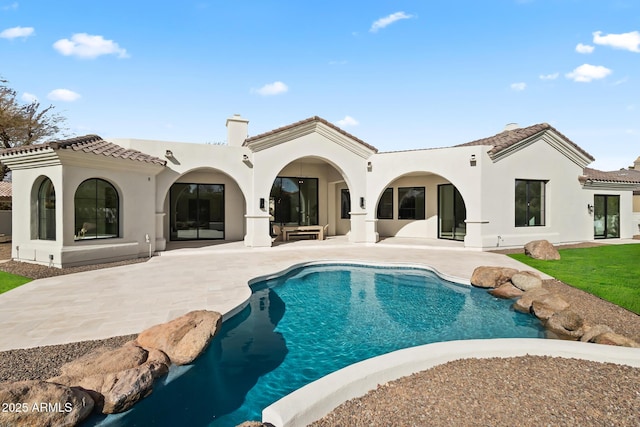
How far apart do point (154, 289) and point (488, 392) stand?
7.54 meters

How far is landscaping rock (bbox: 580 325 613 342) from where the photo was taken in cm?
579

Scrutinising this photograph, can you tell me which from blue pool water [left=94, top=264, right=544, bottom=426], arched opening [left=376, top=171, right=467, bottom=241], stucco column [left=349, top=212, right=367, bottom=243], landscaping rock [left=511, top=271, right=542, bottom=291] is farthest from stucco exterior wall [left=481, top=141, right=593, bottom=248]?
blue pool water [left=94, top=264, right=544, bottom=426]

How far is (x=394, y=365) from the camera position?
14.4 feet

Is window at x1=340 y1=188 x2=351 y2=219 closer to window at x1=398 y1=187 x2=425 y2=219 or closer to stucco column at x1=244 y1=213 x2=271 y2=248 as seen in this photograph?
window at x1=398 y1=187 x2=425 y2=219

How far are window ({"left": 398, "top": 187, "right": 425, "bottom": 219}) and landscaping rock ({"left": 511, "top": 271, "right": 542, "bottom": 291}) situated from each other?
10752 millimetres

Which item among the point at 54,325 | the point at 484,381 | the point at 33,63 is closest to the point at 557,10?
the point at 484,381

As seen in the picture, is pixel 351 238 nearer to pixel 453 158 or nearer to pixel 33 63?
pixel 453 158

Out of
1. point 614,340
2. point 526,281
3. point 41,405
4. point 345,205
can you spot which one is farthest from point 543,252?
point 41,405

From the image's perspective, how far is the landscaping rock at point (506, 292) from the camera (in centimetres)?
861

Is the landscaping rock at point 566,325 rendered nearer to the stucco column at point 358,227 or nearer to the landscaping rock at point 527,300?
the landscaping rock at point 527,300

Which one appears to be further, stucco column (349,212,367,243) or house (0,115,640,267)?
stucco column (349,212,367,243)

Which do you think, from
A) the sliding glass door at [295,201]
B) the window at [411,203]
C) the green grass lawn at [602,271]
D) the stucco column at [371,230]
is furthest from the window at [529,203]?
the sliding glass door at [295,201]

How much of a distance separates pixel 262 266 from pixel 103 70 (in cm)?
1219

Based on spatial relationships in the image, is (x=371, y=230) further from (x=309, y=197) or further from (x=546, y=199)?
(x=546, y=199)
